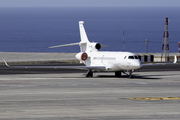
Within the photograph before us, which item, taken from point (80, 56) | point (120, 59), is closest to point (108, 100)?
point (120, 59)

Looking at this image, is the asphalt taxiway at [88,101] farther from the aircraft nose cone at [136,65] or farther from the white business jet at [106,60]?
the white business jet at [106,60]

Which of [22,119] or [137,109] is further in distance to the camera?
[137,109]

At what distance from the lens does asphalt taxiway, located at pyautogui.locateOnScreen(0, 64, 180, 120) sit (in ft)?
72.3

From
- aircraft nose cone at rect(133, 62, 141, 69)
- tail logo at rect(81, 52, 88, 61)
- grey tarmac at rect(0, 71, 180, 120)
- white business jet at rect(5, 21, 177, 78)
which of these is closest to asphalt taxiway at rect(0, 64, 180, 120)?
grey tarmac at rect(0, 71, 180, 120)

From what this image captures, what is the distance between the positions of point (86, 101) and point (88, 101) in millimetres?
132

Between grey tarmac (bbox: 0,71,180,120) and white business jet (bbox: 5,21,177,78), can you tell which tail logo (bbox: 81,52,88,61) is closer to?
white business jet (bbox: 5,21,177,78)

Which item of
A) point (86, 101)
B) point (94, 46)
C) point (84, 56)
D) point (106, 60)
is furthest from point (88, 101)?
point (94, 46)

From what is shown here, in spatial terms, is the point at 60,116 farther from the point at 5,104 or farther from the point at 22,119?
the point at 5,104

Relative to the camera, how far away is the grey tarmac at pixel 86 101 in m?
22.0

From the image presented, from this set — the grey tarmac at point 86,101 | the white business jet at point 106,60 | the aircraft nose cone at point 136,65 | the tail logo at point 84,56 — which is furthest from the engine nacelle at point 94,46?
the grey tarmac at point 86,101

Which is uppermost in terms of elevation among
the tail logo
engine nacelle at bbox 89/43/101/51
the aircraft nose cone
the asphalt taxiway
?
engine nacelle at bbox 89/43/101/51

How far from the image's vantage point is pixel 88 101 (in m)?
27.2

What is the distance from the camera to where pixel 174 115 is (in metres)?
22.1

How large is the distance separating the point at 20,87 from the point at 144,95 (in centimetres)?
1125
